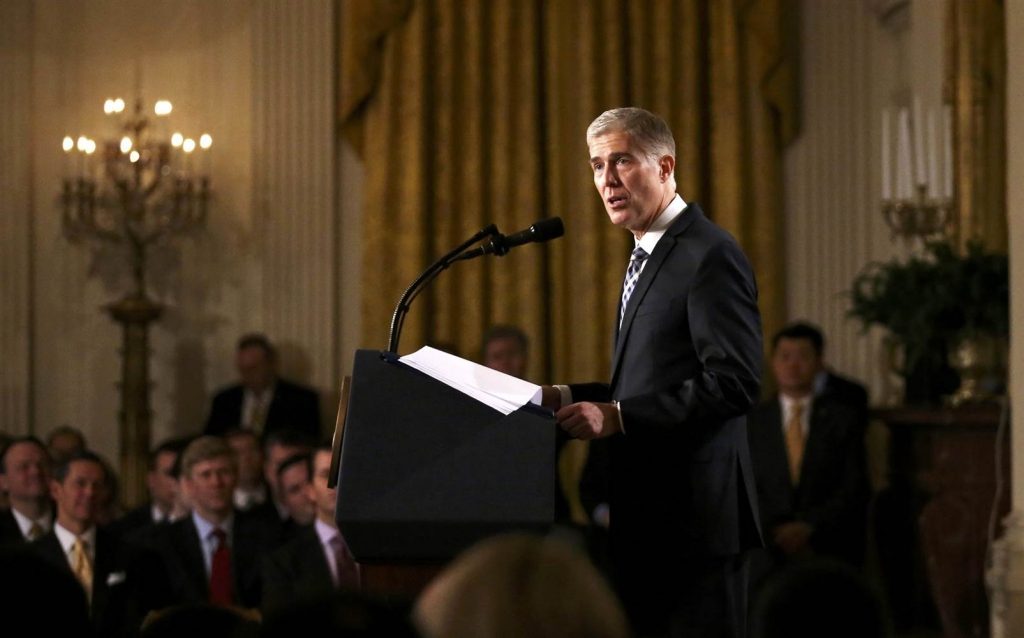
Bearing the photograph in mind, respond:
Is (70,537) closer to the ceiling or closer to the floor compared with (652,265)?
closer to the floor

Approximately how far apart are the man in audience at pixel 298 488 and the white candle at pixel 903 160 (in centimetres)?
304

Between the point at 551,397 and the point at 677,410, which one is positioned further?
the point at 551,397

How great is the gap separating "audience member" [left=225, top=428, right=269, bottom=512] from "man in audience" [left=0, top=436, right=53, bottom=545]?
1029 mm

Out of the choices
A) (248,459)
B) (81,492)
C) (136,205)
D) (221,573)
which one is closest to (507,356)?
(248,459)

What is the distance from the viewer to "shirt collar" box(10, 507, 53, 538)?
19.7ft

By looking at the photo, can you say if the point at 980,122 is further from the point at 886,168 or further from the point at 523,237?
the point at 523,237

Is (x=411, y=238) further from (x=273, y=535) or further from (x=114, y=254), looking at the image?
(x=273, y=535)

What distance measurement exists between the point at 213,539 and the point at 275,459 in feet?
3.66

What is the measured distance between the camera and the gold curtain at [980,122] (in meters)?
6.61

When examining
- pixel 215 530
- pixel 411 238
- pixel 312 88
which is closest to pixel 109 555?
pixel 215 530

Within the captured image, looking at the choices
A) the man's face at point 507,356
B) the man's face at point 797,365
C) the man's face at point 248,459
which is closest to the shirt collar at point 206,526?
the man's face at point 248,459

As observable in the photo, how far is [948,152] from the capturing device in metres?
6.98

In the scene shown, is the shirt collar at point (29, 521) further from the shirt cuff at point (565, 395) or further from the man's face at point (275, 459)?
the shirt cuff at point (565, 395)

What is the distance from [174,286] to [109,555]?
3.70 metres
